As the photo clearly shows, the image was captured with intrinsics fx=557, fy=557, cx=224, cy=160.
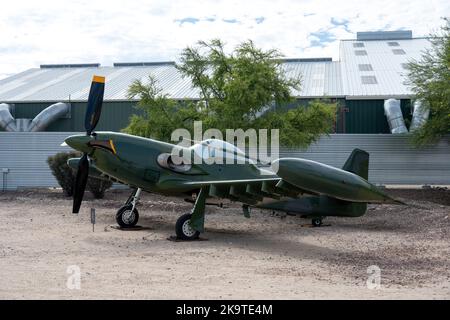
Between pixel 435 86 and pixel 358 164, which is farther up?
pixel 435 86

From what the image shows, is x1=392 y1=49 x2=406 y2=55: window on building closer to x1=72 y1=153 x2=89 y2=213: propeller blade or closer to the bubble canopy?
the bubble canopy

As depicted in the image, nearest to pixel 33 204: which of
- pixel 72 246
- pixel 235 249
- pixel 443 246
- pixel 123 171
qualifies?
pixel 123 171

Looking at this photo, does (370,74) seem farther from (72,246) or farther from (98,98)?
(72,246)

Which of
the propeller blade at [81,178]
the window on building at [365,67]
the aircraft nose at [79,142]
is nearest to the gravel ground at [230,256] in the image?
the propeller blade at [81,178]

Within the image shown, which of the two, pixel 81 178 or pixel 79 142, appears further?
pixel 81 178

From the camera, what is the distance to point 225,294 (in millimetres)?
6766

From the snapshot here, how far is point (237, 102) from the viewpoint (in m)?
17.9

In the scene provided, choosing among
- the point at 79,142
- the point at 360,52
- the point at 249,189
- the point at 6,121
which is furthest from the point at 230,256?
the point at 360,52

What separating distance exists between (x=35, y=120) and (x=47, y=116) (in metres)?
0.71

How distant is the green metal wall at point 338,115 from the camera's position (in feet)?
96.0

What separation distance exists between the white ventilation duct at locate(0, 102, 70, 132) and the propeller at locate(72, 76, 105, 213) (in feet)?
65.6

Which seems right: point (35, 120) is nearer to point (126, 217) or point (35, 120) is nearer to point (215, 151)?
point (126, 217)

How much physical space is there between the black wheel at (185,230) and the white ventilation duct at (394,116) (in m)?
16.8
